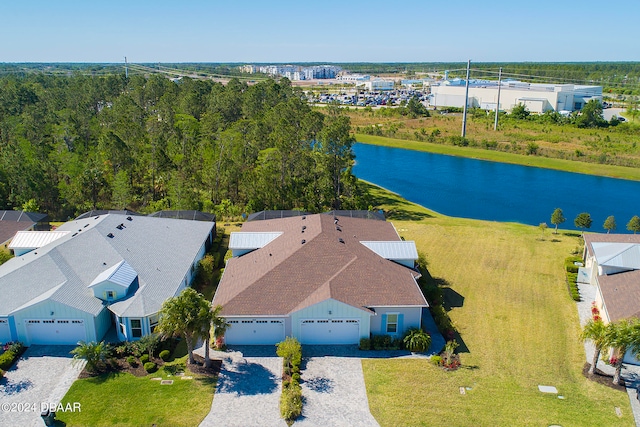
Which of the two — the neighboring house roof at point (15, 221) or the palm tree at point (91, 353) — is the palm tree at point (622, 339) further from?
the neighboring house roof at point (15, 221)

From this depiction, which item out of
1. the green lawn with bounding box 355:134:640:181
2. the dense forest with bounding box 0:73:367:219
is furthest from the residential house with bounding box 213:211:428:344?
the green lawn with bounding box 355:134:640:181

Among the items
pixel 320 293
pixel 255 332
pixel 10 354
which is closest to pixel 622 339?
pixel 320 293

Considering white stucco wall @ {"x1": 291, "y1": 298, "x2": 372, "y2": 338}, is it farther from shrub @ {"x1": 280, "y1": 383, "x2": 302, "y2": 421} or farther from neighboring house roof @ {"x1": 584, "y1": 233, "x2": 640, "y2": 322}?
neighboring house roof @ {"x1": 584, "y1": 233, "x2": 640, "y2": 322}

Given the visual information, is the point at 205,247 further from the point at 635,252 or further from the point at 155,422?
the point at 635,252

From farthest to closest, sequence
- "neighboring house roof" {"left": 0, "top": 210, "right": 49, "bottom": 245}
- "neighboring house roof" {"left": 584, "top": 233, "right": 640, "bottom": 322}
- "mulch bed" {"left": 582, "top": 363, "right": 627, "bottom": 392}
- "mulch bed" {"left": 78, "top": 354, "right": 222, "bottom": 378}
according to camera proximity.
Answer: "neighboring house roof" {"left": 0, "top": 210, "right": 49, "bottom": 245} < "neighboring house roof" {"left": 584, "top": 233, "right": 640, "bottom": 322} < "mulch bed" {"left": 78, "top": 354, "right": 222, "bottom": 378} < "mulch bed" {"left": 582, "top": 363, "right": 627, "bottom": 392}

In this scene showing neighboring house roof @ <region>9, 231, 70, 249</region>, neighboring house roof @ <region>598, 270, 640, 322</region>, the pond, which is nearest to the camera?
neighboring house roof @ <region>598, 270, 640, 322</region>

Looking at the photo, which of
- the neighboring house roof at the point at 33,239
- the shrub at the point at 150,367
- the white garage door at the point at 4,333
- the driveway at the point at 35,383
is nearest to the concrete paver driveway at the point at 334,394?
the shrub at the point at 150,367
